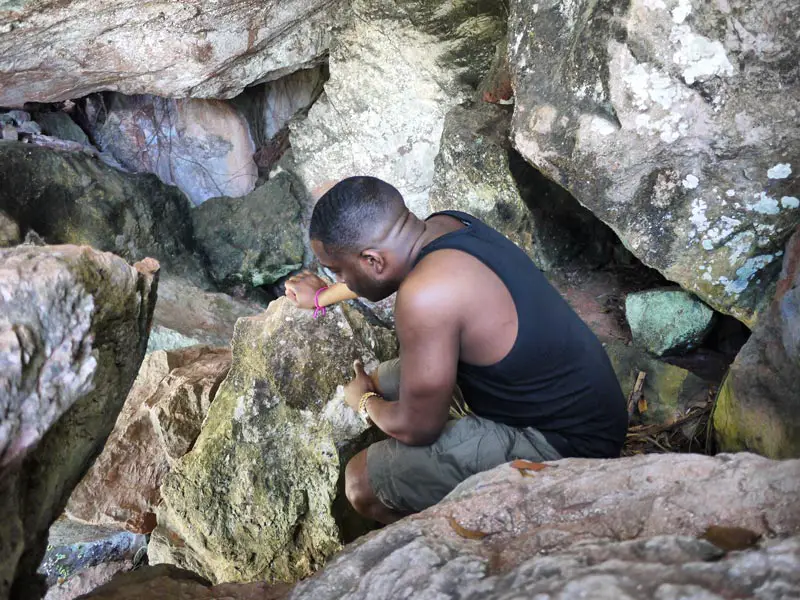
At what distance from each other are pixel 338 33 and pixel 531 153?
7.13ft

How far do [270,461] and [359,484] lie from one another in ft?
1.41

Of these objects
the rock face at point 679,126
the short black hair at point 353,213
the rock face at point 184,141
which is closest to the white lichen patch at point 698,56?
the rock face at point 679,126

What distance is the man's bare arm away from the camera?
1656 millimetres

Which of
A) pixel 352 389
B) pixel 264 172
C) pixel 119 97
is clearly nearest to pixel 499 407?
pixel 352 389

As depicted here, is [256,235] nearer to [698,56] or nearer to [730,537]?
[698,56]

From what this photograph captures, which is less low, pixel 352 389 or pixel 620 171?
pixel 620 171

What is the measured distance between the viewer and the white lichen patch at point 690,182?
8.56 ft

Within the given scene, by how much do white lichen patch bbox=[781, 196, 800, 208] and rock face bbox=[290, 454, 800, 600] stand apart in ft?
5.35

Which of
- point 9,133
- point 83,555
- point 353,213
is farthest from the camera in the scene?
point 9,133

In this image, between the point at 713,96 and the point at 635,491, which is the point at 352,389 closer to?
the point at 635,491

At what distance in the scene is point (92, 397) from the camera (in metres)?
1.57

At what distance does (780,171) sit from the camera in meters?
2.45

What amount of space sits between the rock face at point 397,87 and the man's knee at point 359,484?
2707mm

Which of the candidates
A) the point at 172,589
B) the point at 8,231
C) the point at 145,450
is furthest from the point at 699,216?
the point at 8,231
